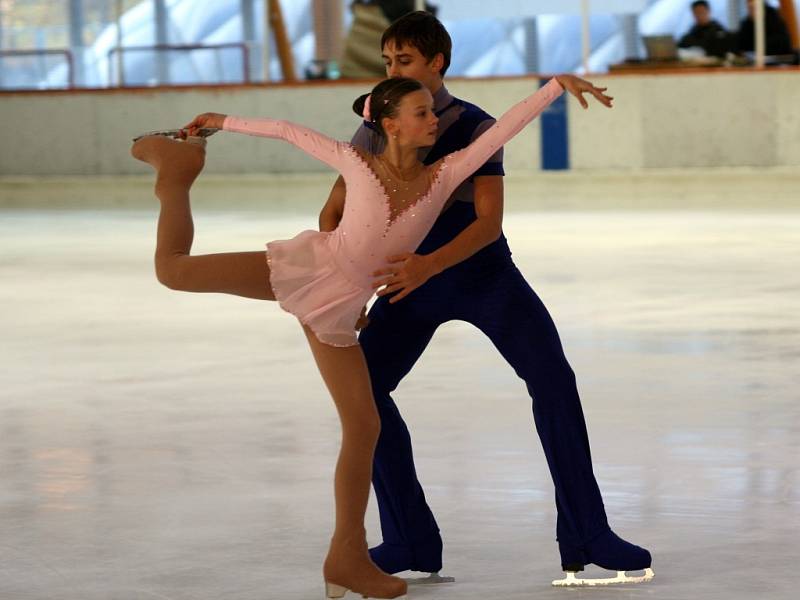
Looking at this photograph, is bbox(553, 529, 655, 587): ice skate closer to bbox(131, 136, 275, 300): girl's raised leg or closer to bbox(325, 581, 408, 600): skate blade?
bbox(325, 581, 408, 600): skate blade

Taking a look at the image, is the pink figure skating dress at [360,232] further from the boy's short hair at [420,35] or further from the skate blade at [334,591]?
the skate blade at [334,591]

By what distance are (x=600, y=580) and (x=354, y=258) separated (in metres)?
0.86

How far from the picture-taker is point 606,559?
3680 mm

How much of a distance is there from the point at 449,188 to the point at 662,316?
462cm

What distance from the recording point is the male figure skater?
3.70 meters

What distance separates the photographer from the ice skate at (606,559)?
145 inches

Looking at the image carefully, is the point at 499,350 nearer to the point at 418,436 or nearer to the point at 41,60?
the point at 418,436

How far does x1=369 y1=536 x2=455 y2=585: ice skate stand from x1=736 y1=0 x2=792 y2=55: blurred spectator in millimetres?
14195

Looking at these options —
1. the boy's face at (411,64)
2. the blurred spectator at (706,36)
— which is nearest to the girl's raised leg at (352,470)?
the boy's face at (411,64)

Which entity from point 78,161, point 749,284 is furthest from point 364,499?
point 78,161

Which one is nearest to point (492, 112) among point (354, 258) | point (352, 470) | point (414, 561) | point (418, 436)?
point (418, 436)

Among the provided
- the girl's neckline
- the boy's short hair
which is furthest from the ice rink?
the boy's short hair

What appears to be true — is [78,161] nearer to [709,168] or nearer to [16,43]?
[16,43]

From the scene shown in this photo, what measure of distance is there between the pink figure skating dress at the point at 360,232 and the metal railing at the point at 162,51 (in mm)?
15630
